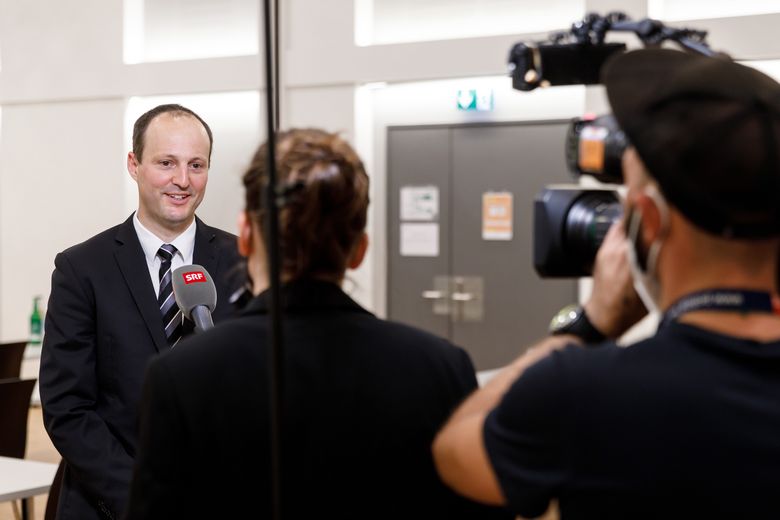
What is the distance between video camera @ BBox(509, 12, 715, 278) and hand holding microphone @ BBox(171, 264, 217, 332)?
0.54 m

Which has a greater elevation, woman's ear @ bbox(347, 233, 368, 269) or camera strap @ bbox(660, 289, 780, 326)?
woman's ear @ bbox(347, 233, 368, 269)

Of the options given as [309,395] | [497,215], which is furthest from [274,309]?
[497,215]

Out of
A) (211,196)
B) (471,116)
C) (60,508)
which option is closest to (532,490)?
(211,196)

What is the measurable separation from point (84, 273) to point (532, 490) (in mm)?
1077

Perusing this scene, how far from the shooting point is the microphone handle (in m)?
1.52

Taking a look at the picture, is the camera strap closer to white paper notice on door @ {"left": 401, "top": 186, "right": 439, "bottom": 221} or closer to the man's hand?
the man's hand

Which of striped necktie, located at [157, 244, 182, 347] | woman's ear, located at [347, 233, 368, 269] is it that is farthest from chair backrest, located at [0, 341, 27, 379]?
woman's ear, located at [347, 233, 368, 269]

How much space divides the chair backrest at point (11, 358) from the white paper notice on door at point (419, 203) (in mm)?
2978

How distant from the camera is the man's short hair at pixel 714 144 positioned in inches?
36.5

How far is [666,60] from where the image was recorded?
1023 millimetres

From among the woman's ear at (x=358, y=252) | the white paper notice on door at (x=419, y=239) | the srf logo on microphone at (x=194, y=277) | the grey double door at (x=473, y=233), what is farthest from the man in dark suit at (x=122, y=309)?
the white paper notice on door at (x=419, y=239)

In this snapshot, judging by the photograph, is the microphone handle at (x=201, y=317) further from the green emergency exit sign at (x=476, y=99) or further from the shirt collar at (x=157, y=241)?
the green emergency exit sign at (x=476, y=99)

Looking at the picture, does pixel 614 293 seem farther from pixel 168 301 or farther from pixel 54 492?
pixel 54 492

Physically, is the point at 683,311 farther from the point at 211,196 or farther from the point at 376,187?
the point at 376,187
